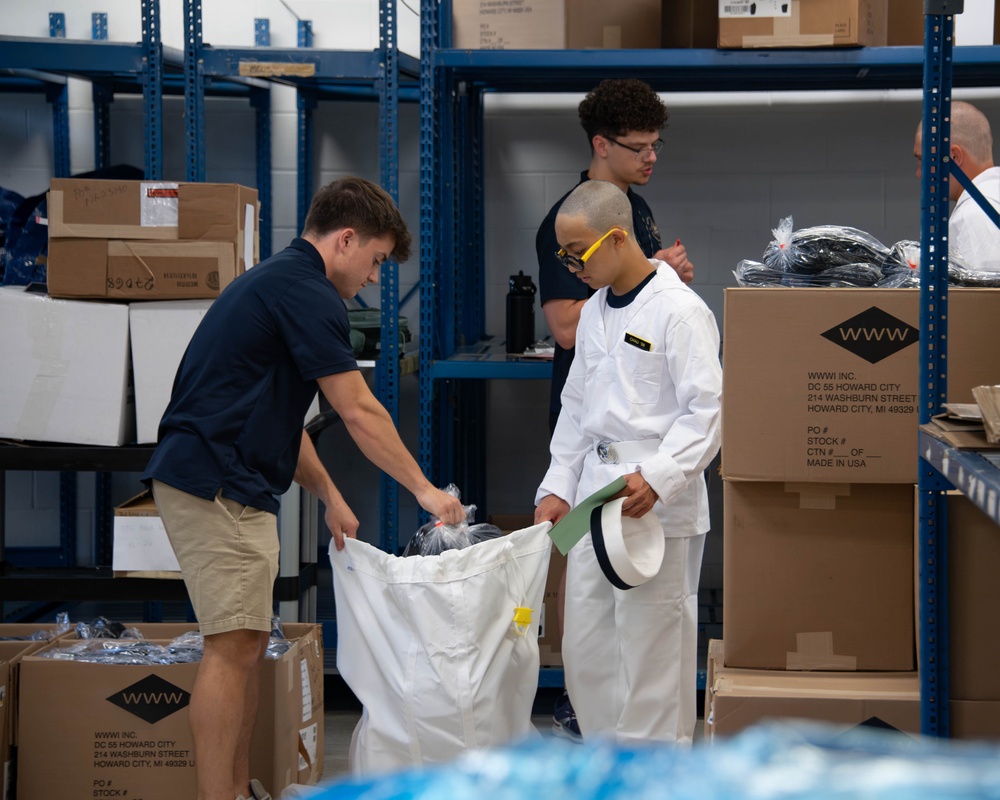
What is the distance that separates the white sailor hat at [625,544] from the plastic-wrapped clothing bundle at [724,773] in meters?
1.68

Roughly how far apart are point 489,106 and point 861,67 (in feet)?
4.81

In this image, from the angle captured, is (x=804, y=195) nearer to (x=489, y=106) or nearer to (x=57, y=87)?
(x=489, y=106)

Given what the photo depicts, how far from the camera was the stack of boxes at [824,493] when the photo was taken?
223 cm

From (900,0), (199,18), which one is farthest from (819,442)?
(199,18)

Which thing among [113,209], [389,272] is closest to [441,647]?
[389,272]

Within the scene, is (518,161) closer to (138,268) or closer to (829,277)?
(138,268)

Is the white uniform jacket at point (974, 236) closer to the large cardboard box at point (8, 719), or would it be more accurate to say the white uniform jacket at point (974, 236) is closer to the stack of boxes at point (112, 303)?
the stack of boxes at point (112, 303)

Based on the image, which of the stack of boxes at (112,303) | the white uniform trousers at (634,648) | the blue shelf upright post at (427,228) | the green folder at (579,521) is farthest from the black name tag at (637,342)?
the stack of boxes at (112,303)

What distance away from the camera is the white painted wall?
439cm

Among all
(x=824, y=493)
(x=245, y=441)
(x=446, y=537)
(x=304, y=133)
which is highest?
(x=304, y=133)

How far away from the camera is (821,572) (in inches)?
91.7

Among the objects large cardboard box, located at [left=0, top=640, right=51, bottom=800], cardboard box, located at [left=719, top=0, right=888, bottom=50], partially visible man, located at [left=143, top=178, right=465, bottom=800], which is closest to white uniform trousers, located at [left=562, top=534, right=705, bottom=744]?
partially visible man, located at [left=143, top=178, right=465, bottom=800]

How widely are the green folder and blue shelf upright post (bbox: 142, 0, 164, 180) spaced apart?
187cm

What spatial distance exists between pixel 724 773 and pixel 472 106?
3.93m
